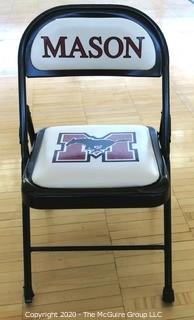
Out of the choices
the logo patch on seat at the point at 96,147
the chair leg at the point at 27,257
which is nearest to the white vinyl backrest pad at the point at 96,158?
the logo patch on seat at the point at 96,147

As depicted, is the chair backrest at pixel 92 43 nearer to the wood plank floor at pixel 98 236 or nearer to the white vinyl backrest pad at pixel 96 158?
the white vinyl backrest pad at pixel 96 158

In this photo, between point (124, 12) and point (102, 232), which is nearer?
Result: point (124, 12)

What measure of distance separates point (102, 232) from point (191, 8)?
166 inches

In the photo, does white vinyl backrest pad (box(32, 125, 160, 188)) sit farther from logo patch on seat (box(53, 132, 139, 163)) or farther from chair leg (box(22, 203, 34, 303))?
chair leg (box(22, 203, 34, 303))

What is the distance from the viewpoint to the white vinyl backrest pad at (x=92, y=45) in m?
1.46

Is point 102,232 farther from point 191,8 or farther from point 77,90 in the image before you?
point 191,8

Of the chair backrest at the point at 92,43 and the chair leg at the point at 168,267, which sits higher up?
the chair backrest at the point at 92,43

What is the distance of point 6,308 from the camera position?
1428 mm

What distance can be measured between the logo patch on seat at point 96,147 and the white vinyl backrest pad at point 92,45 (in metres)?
0.22

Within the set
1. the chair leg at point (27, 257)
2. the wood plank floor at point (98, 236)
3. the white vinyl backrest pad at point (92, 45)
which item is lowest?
the wood plank floor at point (98, 236)

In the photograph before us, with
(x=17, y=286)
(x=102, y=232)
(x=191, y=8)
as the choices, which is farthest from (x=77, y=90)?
(x=191, y=8)

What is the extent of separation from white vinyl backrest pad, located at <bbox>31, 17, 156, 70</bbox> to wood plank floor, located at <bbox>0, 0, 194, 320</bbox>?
61 centimetres

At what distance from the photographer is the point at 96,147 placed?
1.41 meters

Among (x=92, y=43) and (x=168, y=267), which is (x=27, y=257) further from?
(x=92, y=43)
